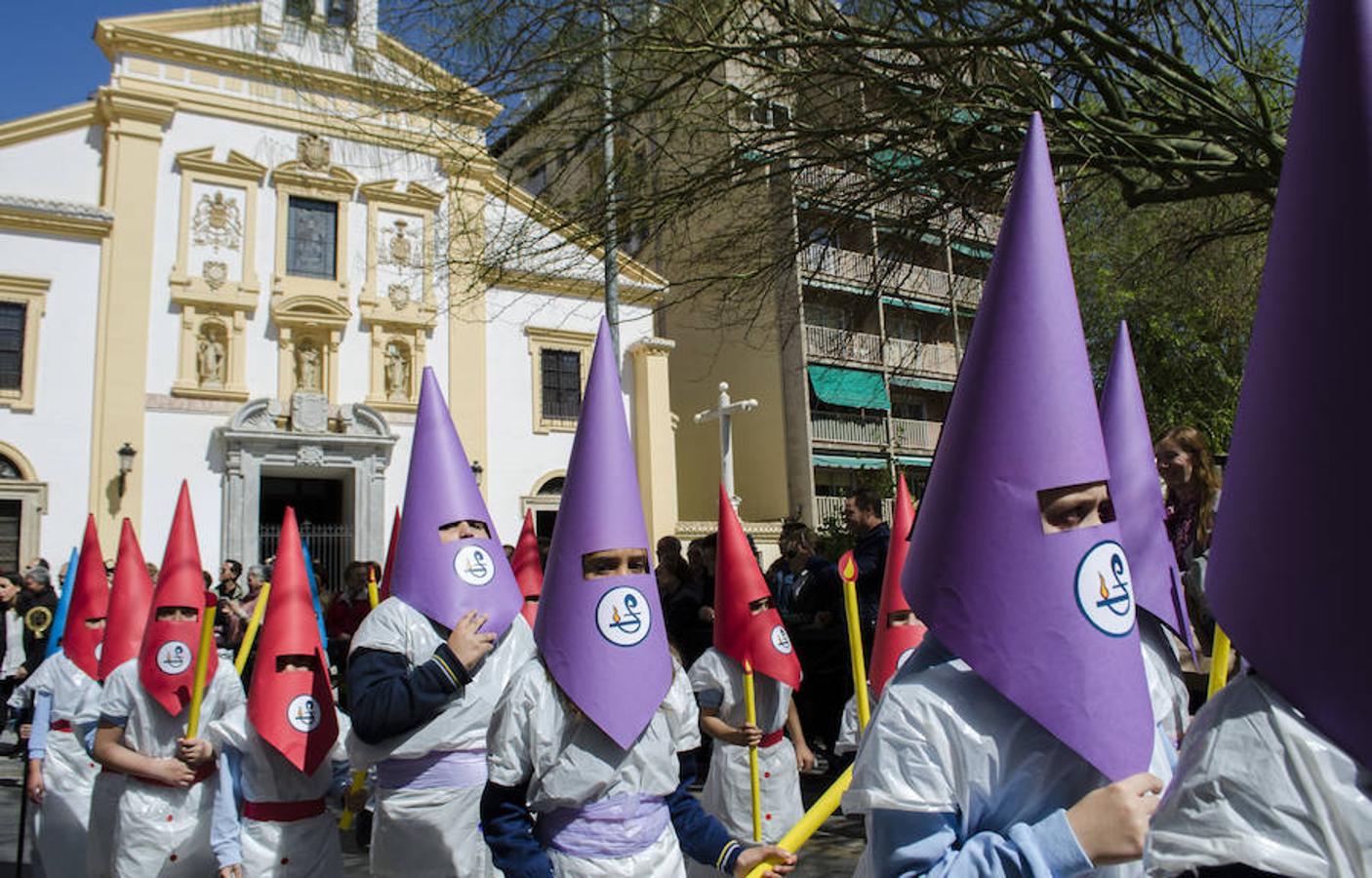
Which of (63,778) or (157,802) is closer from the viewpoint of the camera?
(157,802)

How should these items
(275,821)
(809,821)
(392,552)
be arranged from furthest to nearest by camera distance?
(392,552) < (275,821) < (809,821)

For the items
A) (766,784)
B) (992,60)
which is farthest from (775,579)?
(992,60)

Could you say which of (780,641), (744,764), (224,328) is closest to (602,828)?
(744,764)

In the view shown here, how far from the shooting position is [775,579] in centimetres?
931

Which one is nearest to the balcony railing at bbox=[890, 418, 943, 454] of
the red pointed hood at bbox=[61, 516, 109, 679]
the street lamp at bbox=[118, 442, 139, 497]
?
the street lamp at bbox=[118, 442, 139, 497]

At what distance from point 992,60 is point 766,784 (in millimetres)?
3880

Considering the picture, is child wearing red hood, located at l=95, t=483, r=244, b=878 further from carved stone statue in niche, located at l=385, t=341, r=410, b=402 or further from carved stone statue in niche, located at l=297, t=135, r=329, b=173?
carved stone statue in niche, located at l=297, t=135, r=329, b=173

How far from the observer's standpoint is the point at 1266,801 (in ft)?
4.21

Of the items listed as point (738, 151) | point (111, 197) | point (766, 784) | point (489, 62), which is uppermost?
point (111, 197)

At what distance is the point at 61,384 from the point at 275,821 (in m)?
17.6

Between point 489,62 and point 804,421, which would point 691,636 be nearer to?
point 489,62

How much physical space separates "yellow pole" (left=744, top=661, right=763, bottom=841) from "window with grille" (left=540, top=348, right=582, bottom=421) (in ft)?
60.3

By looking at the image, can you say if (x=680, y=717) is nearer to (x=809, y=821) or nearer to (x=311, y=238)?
(x=809, y=821)

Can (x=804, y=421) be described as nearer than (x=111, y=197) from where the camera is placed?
No
